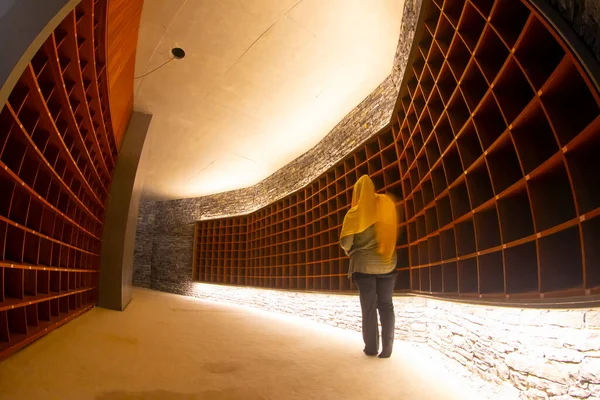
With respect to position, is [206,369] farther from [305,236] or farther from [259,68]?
[305,236]

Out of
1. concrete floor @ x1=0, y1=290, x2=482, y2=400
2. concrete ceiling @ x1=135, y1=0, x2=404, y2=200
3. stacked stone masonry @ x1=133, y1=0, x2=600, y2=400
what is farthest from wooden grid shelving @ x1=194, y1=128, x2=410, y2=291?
concrete floor @ x1=0, y1=290, x2=482, y2=400

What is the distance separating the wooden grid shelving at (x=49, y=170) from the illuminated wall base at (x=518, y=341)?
2.83 m

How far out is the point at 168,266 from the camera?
10.8m

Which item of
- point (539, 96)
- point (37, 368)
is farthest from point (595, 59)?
point (37, 368)

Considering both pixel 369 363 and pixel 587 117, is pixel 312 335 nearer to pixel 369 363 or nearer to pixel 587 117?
pixel 369 363

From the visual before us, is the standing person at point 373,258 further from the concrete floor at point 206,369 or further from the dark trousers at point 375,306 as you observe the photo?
the concrete floor at point 206,369

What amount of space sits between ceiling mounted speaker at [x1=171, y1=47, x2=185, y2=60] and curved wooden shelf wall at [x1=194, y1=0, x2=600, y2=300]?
2556mm

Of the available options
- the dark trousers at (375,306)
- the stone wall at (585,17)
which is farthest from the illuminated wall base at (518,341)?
the stone wall at (585,17)

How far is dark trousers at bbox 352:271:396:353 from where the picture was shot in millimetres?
2654

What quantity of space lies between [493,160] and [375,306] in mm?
1457

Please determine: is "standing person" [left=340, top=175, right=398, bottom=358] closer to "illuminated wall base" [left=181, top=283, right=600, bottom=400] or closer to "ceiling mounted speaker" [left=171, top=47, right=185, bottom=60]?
"illuminated wall base" [left=181, top=283, right=600, bottom=400]

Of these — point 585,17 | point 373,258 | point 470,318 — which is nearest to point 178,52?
point 373,258

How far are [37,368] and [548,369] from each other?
9.05 ft

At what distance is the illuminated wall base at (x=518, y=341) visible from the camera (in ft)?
4.29
